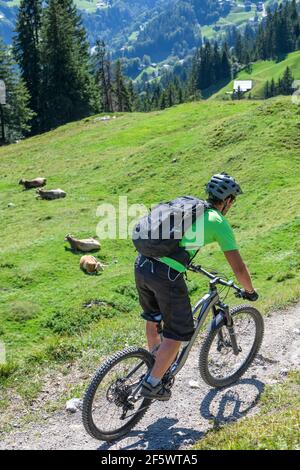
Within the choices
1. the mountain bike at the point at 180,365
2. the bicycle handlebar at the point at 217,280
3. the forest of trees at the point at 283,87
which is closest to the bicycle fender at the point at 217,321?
the mountain bike at the point at 180,365

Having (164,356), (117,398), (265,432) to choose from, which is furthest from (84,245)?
(265,432)

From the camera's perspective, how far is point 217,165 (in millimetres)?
29797

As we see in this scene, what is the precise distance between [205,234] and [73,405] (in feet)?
13.7

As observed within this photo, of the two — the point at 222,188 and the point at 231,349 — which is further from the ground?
the point at 222,188

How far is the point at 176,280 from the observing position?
7309 mm

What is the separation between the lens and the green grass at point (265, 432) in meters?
6.66

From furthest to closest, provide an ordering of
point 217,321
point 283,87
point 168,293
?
point 283,87, point 217,321, point 168,293

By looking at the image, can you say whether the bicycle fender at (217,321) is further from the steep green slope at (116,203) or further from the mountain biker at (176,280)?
the steep green slope at (116,203)

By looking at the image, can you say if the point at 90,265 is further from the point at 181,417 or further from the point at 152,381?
the point at 152,381

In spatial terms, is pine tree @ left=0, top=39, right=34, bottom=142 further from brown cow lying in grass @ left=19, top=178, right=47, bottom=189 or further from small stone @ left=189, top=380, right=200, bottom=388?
small stone @ left=189, top=380, right=200, bottom=388

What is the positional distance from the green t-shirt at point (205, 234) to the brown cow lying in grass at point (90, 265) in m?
12.5

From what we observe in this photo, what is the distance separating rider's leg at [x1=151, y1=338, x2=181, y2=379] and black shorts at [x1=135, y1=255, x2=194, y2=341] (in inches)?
4.3

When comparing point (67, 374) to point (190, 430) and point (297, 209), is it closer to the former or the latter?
point (190, 430)

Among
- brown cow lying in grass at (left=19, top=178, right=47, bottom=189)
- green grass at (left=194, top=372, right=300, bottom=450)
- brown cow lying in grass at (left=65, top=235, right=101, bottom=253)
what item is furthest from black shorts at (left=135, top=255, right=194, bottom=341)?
brown cow lying in grass at (left=19, top=178, right=47, bottom=189)
